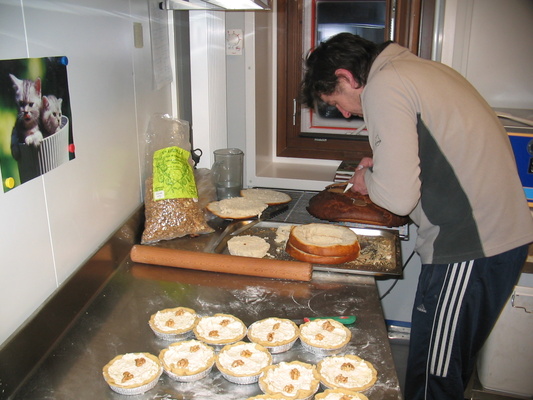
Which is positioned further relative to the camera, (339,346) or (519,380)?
(519,380)

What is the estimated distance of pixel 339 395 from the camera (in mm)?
1001

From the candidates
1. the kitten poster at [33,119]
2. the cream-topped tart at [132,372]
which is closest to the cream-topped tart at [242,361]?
the cream-topped tart at [132,372]

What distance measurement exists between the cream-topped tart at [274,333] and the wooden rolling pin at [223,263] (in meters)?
0.22

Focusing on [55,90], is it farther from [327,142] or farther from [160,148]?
[327,142]

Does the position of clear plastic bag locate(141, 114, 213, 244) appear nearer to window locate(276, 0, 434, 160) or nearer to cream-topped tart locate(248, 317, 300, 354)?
cream-topped tart locate(248, 317, 300, 354)

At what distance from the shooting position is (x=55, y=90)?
117 cm

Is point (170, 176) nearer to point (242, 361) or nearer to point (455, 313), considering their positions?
point (242, 361)

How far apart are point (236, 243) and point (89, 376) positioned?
2.19 feet

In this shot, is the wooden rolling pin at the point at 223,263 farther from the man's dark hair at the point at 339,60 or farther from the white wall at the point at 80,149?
the man's dark hair at the point at 339,60

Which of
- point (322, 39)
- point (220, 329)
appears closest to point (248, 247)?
point (220, 329)

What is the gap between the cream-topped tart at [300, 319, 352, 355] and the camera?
1.14 m

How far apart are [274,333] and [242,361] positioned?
12cm

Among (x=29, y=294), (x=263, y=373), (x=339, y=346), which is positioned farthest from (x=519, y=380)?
A: (x=29, y=294)

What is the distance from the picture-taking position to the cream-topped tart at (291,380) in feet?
3.29
